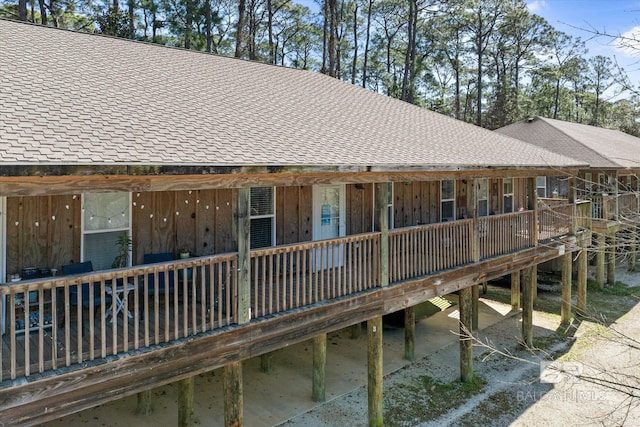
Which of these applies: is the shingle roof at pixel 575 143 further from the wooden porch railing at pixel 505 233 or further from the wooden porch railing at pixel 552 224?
the wooden porch railing at pixel 505 233

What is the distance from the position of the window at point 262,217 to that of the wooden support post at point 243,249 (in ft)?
10.6

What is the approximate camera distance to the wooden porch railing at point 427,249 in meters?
9.09

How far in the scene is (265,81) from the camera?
39.3 feet

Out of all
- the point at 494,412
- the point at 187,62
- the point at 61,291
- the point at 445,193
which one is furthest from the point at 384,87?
the point at 61,291

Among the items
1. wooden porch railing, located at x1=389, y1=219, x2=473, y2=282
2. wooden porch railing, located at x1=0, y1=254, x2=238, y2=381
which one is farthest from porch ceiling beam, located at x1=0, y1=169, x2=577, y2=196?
wooden porch railing, located at x1=389, y1=219, x2=473, y2=282

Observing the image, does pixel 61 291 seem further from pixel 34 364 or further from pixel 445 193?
pixel 445 193

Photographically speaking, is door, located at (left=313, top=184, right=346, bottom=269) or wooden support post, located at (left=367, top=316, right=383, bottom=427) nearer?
wooden support post, located at (left=367, top=316, right=383, bottom=427)

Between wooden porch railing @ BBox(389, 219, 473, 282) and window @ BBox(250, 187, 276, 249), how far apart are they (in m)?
2.58

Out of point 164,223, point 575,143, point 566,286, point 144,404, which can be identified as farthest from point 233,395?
point 575,143

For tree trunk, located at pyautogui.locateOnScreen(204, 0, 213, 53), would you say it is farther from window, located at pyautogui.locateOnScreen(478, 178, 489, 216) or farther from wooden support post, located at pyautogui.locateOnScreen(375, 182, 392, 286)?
wooden support post, located at pyautogui.locateOnScreen(375, 182, 392, 286)

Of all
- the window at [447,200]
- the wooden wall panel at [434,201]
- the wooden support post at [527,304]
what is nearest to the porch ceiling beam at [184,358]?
the wooden wall panel at [434,201]

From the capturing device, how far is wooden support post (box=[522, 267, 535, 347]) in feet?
43.5

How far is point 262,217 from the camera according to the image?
978 cm

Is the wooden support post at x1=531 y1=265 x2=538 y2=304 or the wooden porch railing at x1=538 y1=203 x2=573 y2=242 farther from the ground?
the wooden porch railing at x1=538 y1=203 x2=573 y2=242
